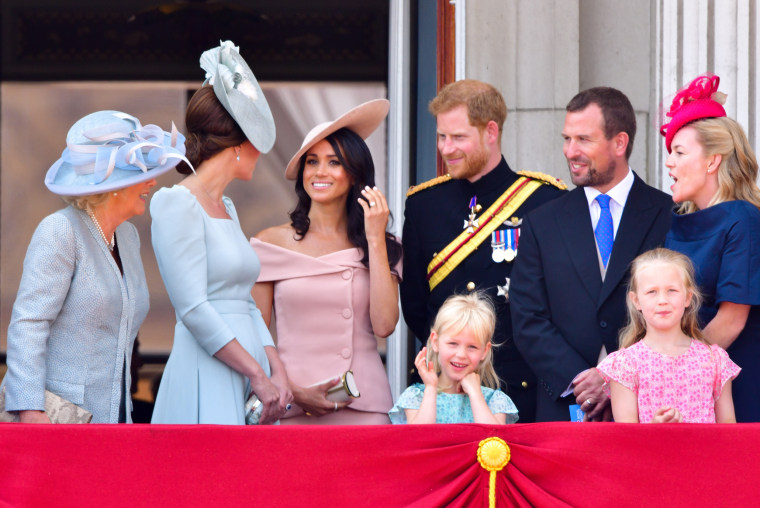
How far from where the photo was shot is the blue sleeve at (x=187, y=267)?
313cm

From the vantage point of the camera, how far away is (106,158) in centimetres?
310

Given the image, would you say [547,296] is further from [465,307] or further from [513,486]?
[513,486]

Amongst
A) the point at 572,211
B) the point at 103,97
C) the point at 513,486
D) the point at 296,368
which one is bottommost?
the point at 513,486

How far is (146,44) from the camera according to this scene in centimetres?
991

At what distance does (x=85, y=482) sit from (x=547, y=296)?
1.54m

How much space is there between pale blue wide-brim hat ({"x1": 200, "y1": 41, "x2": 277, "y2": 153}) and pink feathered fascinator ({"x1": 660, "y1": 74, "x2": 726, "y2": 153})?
1168 millimetres

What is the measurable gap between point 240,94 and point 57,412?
101 centimetres

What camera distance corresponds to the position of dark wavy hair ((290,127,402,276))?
3701 millimetres

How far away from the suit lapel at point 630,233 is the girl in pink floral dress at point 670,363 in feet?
1.12

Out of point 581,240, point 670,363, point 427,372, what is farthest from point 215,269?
point 670,363

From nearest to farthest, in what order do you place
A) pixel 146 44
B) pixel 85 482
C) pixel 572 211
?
pixel 85 482 < pixel 572 211 < pixel 146 44

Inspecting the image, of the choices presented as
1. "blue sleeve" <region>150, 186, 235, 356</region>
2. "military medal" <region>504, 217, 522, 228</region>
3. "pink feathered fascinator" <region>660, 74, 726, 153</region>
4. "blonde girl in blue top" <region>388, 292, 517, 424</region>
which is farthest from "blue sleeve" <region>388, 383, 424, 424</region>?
"pink feathered fascinator" <region>660, 74, 726, 153</region>

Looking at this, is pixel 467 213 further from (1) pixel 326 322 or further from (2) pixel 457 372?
(2) pixel 457 372

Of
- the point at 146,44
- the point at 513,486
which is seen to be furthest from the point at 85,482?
the point at 146,44
